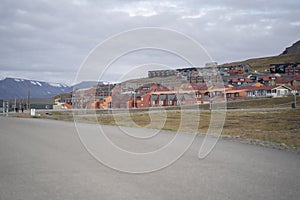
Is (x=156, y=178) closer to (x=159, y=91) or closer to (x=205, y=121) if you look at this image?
(x=159, y=91)

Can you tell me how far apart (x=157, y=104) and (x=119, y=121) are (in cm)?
699

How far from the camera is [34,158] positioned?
8.98 metres

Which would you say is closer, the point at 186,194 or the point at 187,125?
the point at 186,194

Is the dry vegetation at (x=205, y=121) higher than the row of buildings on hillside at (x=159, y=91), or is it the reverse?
the row of buildings on hillside at (x=159, y=91)

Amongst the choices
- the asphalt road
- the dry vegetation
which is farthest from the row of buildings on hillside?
the asphalt road

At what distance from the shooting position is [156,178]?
656 cm

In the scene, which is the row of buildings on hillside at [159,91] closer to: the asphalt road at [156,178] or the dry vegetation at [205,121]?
the dry vegetation at [205,121]

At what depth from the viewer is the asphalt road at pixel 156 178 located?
5379 millimetres

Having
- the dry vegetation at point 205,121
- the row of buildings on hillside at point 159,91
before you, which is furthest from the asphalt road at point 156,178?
the row of buildings on hillside at point 159,91

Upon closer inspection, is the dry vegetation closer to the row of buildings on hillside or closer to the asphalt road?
the row of buildings on hillside

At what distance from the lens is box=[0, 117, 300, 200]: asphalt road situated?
5.38 metres

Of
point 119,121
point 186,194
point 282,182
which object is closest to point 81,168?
point 186,194

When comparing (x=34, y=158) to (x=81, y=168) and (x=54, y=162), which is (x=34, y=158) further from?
(x=81, y=168)

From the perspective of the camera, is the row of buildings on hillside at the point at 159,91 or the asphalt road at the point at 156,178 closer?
the asphalt road at the point at 156,178
